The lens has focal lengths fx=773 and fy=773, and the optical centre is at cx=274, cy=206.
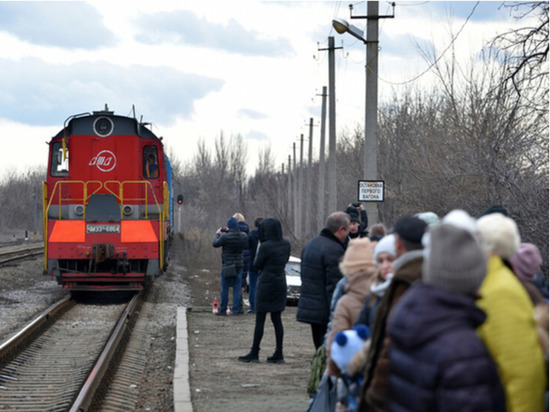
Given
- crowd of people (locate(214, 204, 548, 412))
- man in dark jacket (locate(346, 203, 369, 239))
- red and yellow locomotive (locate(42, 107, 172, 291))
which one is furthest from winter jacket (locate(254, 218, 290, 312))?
red and yellow locomotive (locate(42, 107, 172, 291))

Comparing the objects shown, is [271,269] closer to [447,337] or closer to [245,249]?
[245,249]

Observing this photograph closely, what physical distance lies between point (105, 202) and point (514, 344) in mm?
15345

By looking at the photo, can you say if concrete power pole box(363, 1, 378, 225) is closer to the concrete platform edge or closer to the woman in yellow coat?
the concrete platform edge

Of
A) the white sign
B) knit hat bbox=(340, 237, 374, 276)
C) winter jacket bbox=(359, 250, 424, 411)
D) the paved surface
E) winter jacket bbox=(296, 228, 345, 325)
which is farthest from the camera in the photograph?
the white sign

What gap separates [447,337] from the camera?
300cm

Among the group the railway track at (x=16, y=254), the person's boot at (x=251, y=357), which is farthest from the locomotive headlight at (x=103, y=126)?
the railway track at (x=16, y=254)

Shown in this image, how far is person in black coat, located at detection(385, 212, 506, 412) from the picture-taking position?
2.96m

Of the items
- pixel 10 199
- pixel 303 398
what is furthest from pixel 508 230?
pixel 10 199

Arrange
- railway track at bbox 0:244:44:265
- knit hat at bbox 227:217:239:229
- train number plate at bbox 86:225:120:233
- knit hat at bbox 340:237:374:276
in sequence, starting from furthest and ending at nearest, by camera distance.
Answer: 1. railway track at bbox 0:244:44:265
2. train number plate at bbox 86:225:120:233
3. knit hat at bbox 227:217:239:229
4. knit hat at bbox 340:237:374:276

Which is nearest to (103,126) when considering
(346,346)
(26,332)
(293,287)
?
(293,287)

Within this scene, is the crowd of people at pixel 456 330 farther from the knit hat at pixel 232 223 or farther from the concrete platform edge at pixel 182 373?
the knit hat at pixel 232 223

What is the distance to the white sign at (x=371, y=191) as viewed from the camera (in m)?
14.4

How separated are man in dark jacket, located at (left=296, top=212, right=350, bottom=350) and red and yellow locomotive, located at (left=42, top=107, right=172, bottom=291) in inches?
379

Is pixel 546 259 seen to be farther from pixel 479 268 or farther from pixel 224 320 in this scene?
pixel 479 268
